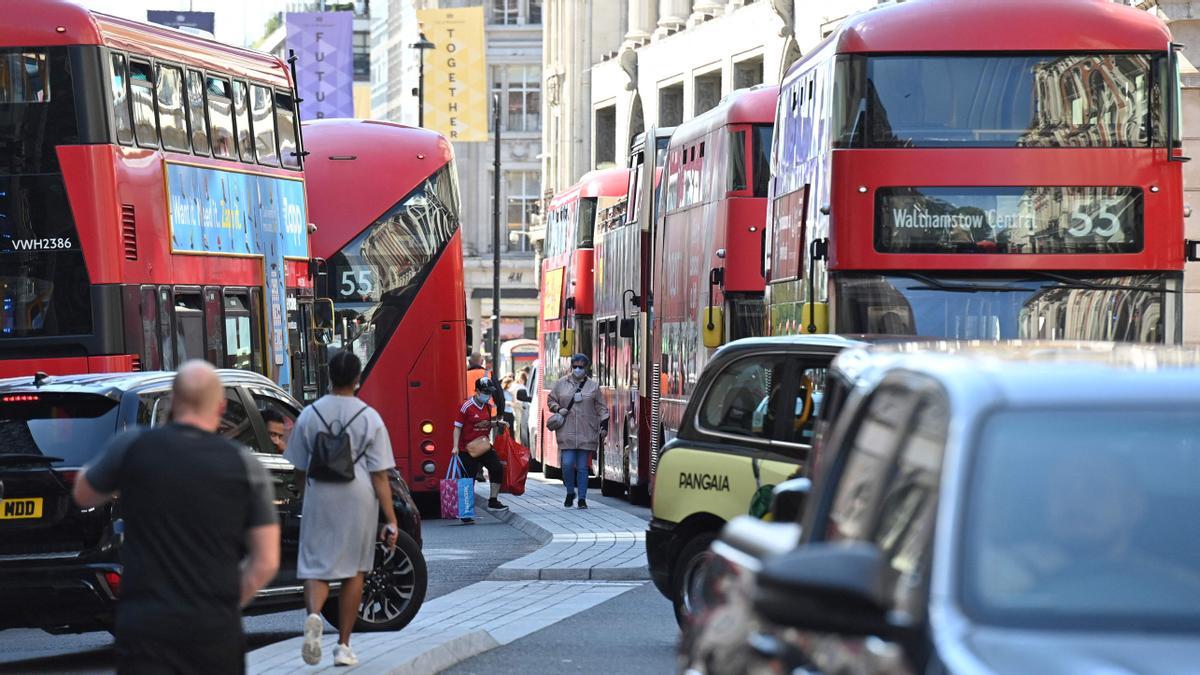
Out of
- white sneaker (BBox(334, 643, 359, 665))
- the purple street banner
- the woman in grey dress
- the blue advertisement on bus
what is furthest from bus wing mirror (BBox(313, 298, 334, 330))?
the purple street banner

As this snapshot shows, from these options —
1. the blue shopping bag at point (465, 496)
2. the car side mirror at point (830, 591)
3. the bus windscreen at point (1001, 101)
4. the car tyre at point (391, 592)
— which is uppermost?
the bus windscreen at point (1001, 101)

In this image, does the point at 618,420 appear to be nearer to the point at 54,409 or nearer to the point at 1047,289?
the point at 1047,289

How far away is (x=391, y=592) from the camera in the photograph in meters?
13.3

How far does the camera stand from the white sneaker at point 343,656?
11.0m

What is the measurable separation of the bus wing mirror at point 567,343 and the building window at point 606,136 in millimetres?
31556

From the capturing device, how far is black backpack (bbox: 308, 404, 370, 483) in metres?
10.8

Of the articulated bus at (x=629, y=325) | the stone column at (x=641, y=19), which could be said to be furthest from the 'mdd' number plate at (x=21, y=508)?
the stone column at (x=641, y=19)

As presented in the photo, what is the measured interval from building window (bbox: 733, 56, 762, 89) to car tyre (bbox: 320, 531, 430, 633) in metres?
40.9

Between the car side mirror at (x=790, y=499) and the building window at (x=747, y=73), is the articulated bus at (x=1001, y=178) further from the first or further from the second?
the building window at (x=747, y=73)

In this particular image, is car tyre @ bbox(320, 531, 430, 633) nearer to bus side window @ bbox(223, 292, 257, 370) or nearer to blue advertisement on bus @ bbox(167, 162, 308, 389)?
blue advertisement on bus @ bbox(167, 162, 308, 389)

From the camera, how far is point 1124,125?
17.0m

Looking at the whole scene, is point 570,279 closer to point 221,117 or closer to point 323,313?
point 323,313

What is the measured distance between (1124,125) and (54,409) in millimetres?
8444

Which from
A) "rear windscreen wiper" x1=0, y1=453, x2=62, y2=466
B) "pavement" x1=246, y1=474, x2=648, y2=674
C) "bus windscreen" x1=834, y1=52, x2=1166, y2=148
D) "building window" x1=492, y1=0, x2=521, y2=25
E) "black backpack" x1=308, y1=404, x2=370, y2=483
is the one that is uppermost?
"building window" x1=492, y1=0, x2=521, y2=25
